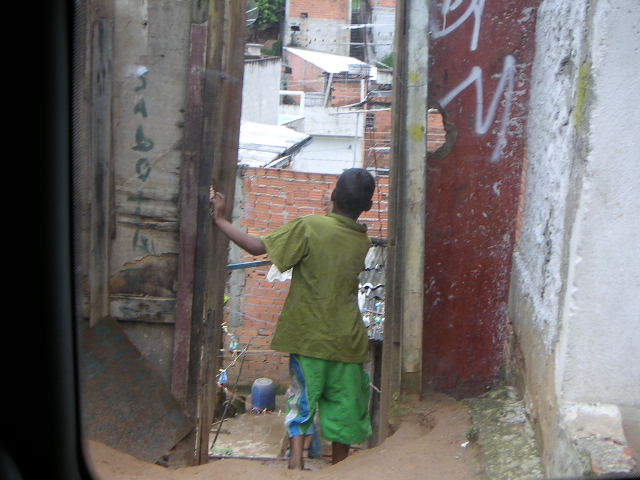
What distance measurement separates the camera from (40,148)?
279 centimetres

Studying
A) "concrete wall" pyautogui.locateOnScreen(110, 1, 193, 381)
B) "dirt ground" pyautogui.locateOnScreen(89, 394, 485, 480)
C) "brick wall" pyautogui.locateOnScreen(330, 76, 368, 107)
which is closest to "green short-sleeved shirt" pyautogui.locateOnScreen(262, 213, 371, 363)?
"dirt ground" pyautogui.locateOnScreen(89, 394, 485, 480)

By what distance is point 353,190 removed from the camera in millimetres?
4379

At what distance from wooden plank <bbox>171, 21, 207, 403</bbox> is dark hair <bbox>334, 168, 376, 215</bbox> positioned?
0.82 metres

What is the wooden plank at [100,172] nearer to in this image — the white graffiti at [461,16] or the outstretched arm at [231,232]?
the outstretched arm at [231,232]

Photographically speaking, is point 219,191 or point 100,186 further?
point 219,191

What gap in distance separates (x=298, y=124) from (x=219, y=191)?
59.1 ft

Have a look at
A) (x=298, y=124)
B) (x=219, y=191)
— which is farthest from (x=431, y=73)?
(x=298, y=124)

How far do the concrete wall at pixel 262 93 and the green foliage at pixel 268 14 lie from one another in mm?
9486

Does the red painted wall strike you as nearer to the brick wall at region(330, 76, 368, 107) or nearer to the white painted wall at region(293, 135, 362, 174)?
the white painted wall at region(293, 135, 362, 174)

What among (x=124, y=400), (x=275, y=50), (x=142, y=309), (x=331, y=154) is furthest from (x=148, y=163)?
(x=275, y=50)

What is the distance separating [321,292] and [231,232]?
603mm

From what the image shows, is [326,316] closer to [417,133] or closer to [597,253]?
[417,133]

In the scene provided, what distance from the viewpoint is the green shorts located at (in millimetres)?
4328

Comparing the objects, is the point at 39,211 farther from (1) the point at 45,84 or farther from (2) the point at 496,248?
(2) the point at 496,248
